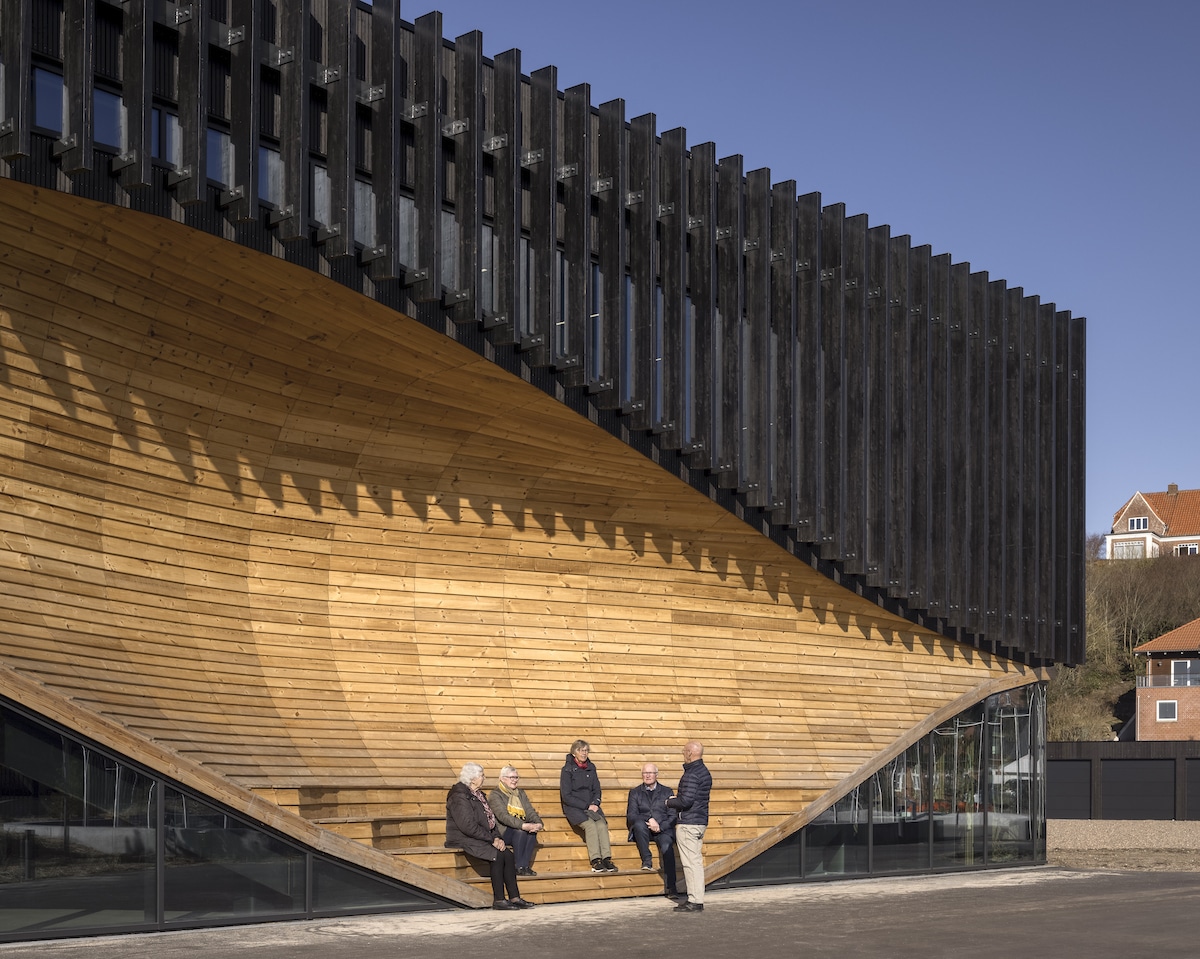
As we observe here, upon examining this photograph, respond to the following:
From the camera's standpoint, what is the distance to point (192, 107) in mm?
12094

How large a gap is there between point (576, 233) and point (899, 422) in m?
6.52

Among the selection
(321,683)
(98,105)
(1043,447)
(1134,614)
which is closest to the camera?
(98,105)

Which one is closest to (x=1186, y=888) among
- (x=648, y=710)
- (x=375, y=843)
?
(x=648, y=710)

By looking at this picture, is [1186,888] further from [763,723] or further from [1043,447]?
[1043,447]

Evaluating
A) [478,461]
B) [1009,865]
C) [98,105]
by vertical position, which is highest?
[98,105]

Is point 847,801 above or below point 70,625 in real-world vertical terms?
below

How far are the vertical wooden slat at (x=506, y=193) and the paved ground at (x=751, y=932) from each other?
5.81 m

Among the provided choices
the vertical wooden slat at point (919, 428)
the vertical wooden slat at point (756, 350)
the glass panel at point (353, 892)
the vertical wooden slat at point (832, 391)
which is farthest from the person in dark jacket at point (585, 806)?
the vertical wooden slat at point (919, 428)

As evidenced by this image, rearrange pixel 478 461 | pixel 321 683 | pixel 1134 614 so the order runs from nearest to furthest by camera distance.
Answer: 1. pixel 321 683
2. pixel 478 461
3. pixel 1134 614

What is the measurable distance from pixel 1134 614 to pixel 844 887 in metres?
62.2

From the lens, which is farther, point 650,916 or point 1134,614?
point 1134,614

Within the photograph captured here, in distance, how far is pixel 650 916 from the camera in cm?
1321

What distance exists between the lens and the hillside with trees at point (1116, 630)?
219 ft

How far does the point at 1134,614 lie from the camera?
74188mm
